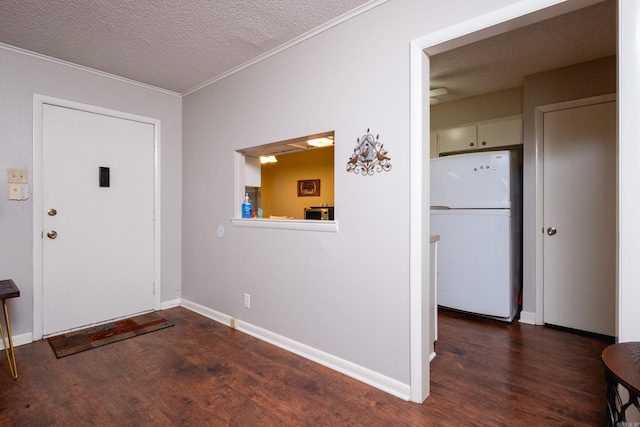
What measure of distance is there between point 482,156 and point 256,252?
245 centimetres

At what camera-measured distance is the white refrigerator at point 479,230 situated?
3.14 m

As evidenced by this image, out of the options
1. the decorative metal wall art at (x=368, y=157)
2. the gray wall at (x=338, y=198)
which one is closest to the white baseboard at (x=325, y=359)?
the gray wall at (x=338, y=198)

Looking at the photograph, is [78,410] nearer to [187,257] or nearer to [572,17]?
[187,257]

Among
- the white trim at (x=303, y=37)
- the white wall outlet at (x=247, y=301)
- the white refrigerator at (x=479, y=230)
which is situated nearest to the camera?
the white trim at (x=303, y=37)

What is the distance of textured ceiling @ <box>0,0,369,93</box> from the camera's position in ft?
6.64

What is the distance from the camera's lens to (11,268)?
102 inches

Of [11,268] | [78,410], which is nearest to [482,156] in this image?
[78,410]

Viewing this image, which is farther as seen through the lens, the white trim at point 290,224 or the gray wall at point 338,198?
the white trim at point 290,224

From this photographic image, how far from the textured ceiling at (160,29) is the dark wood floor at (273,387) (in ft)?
7.87

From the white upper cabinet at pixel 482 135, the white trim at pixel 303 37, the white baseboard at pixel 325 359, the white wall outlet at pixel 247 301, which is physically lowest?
the white baseboard at pixel 325 359

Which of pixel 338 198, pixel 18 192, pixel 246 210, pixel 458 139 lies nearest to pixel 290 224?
pixel 338 198

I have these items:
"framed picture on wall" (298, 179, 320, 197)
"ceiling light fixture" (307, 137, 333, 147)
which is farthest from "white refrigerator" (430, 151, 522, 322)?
"framed picture on wall" (298, 179, 320, 197)

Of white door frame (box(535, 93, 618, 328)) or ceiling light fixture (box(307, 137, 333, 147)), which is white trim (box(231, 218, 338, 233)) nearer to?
ceiling light fixture (box(307, 137, 333, 147))

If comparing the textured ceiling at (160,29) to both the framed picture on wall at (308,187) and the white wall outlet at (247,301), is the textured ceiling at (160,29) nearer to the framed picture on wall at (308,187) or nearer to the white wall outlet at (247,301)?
the white wall outlet at (247,301)
